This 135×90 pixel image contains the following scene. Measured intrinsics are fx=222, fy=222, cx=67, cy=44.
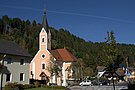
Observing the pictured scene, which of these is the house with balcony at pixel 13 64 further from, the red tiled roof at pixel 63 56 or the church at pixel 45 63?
the red tiled roof at pixel 63 56

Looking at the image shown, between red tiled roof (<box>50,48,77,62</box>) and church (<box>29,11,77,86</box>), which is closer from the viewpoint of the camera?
church (<box>29,11,77,86</box>)

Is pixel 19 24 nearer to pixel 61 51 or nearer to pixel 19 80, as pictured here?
pixel 61 51

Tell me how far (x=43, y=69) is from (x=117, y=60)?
4575 centimetres

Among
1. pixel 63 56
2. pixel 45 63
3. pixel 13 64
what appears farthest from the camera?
pixel 63 56

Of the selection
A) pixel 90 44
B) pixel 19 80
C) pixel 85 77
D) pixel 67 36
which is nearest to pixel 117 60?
pixel 19 80

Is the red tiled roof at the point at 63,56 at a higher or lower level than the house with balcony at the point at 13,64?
higher

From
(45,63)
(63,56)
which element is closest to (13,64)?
(45,63)

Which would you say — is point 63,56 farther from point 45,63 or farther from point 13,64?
point 13,64

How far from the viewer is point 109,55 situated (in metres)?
22.4

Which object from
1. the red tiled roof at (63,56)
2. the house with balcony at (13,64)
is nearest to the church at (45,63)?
the red tiled roof at (63,56)

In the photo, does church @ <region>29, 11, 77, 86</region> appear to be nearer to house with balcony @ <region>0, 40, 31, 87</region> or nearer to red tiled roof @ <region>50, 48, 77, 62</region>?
red tiled roof @ <region>50, 48, 77, 62</region>

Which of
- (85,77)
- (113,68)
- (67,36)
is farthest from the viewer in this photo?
(67,36)

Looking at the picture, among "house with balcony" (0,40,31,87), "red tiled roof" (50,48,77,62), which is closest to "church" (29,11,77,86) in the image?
"red tiled roof" (50,48,77,62)

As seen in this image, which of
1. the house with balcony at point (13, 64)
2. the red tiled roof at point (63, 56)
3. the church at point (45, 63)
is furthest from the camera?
the red tiled roof at point (63, 56)
